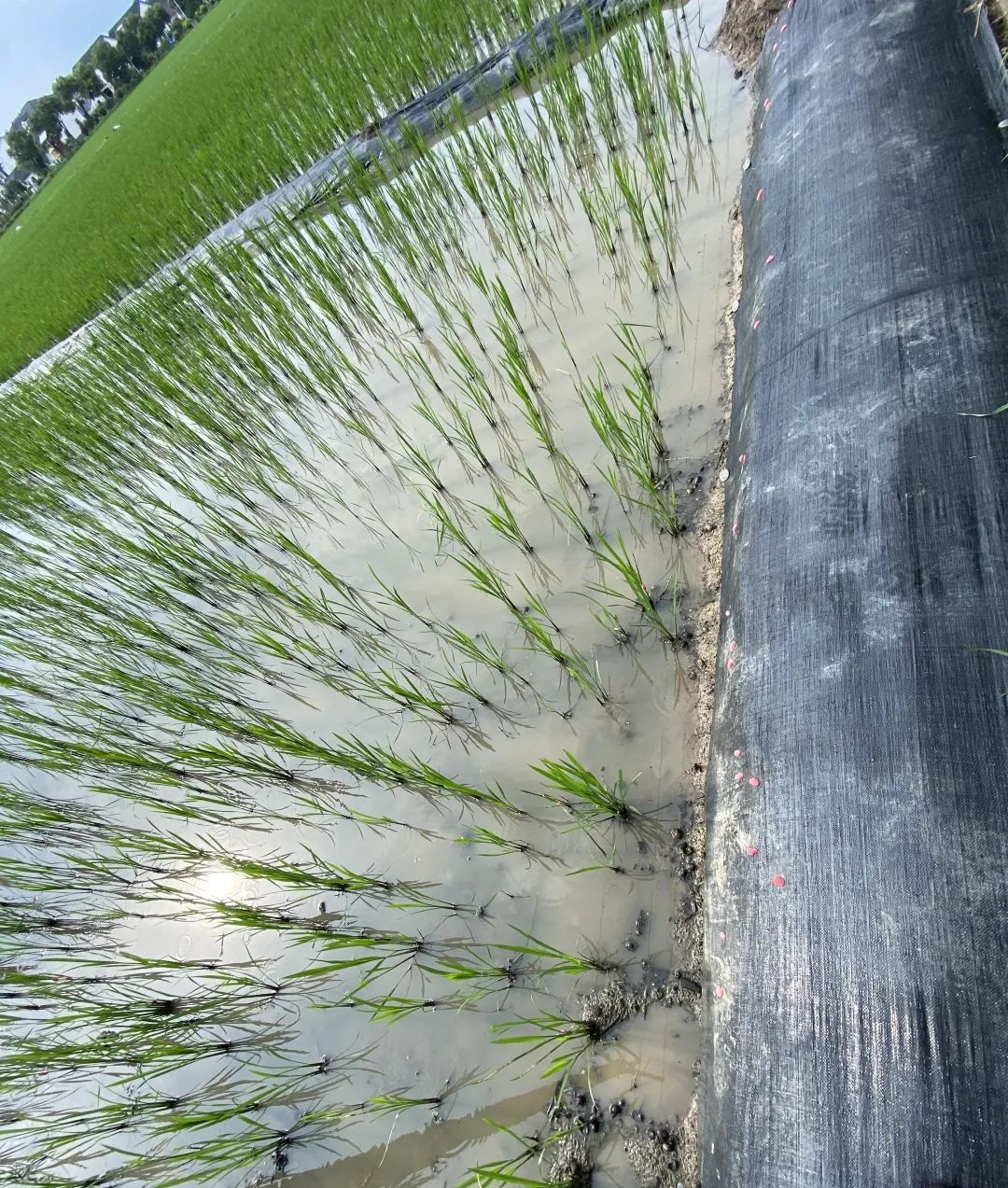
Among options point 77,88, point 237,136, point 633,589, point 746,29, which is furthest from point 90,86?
point 633,589

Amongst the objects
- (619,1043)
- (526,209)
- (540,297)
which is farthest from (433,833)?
(526,209)

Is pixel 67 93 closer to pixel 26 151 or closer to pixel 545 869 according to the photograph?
pixel 26 151

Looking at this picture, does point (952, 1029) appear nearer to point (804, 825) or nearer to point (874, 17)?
point (804, 825)

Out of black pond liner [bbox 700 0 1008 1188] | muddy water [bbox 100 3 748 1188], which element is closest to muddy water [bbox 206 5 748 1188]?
muddy water [bbox 100 3 748 1188]

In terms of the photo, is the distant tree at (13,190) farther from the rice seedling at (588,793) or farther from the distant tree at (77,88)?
the rice seedling at (588,793)

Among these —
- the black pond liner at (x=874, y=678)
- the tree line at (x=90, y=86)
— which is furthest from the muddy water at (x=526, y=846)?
the tree line at (x=90, y=86)
